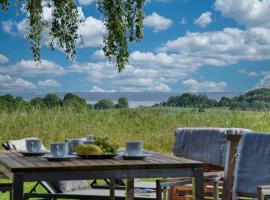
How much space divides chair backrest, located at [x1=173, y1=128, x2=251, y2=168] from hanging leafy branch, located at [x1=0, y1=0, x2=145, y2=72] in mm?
3785

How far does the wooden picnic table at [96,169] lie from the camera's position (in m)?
3.60

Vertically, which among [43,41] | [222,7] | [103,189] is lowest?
[103,189]

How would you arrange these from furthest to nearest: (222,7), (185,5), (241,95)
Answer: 1. (185,5)
2. (222,7)
3. (241,95)

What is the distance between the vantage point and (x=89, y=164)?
3766 millimetres

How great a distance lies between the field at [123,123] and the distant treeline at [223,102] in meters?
0.29

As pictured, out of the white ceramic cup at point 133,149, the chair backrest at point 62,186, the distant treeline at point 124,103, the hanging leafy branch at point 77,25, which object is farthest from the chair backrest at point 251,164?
the distant treeline at point 124,103

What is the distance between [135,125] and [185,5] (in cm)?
6240

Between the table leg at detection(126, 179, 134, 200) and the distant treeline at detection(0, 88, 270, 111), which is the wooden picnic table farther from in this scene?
the distant treeline at detection(0, 88, 270, 111)

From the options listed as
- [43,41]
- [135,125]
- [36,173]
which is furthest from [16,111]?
[36,173]

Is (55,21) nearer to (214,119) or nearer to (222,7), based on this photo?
(214,119)

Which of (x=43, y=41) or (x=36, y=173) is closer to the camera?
(x=36, y=173)

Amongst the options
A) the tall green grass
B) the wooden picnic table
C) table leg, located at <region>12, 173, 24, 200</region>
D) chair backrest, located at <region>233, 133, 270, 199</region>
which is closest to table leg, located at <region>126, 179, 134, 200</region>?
chair backrest, located at <region>233, 133, 270, 199</region>

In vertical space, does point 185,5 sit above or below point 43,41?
above

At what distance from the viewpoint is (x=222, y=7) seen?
55125mm
